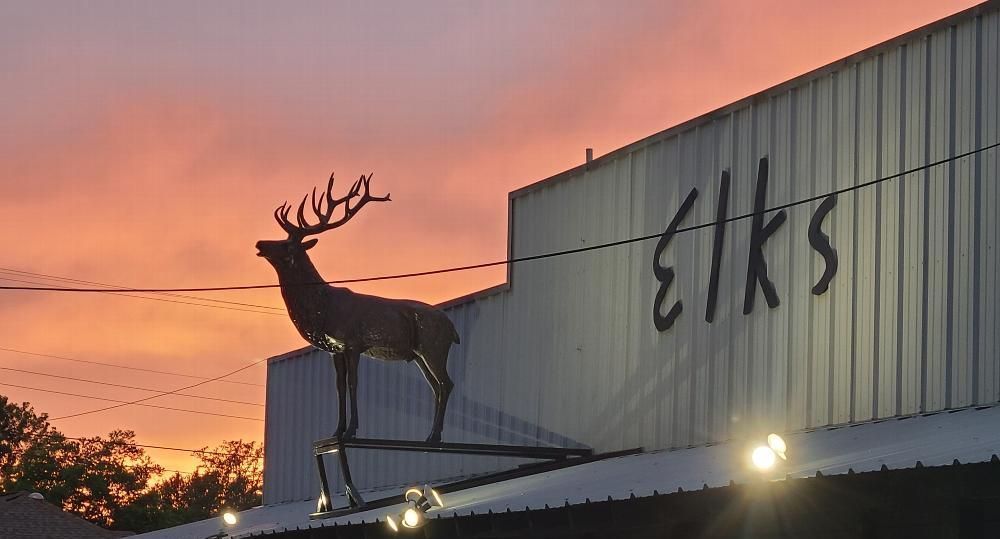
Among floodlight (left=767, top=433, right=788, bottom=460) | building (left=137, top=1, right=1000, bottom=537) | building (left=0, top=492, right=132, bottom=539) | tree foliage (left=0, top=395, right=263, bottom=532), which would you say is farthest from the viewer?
tree foliage (left=0, top=395, right=263, bottom=532)

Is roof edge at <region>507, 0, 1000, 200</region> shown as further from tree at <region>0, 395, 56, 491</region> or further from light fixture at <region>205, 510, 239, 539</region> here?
tree at <region>0, 395, 56, 491</region>

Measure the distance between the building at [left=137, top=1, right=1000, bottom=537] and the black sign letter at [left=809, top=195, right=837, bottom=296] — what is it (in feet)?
0.07

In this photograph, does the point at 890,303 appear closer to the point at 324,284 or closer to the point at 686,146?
the point at 686,146

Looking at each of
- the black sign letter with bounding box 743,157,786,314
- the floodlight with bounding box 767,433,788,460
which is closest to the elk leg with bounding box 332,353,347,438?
the black sign letter with bounding box 743,157,786,314

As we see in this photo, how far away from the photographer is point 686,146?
20.5 metres

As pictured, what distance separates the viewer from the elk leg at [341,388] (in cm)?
2119

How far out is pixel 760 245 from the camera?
61.4 feet

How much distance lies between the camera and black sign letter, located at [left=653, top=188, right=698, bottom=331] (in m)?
20.2

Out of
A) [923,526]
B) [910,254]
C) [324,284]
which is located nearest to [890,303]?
[910,254]

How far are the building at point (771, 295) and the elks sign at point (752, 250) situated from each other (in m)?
0.02

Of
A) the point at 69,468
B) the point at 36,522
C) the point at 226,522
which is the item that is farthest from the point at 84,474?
the point at 226,522

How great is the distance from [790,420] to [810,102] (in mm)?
3531

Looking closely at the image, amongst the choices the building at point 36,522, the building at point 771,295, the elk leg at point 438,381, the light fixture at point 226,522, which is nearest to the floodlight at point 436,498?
the building at point 771,295

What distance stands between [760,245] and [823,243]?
1039 millimetres
